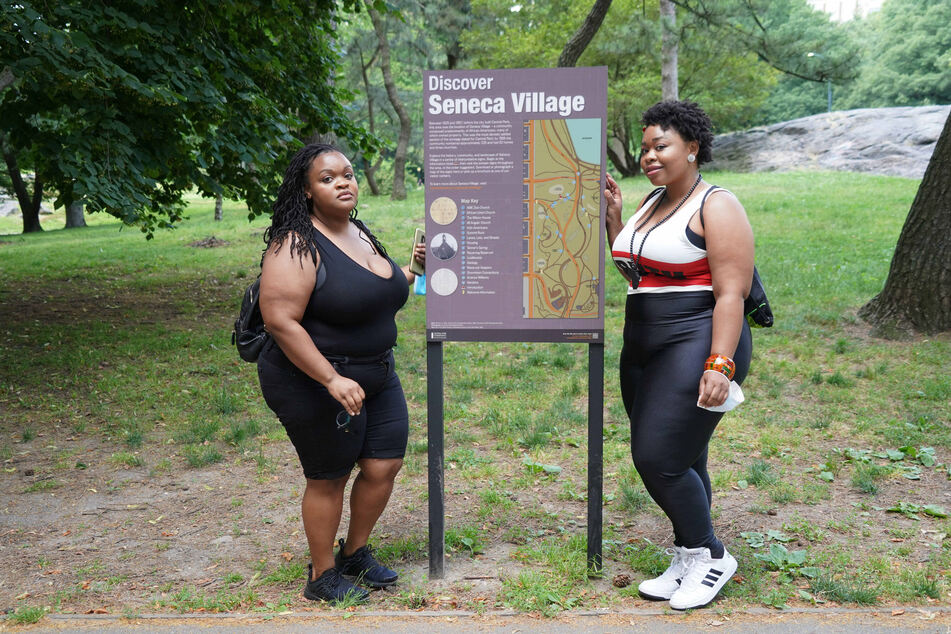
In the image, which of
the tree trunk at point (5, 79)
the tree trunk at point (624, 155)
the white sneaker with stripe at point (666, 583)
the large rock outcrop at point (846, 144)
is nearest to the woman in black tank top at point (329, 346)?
the white sneaker with stripe at point (666, 583)

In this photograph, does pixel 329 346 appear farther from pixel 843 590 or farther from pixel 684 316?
pixel 843 590

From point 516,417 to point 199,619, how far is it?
3.13 m

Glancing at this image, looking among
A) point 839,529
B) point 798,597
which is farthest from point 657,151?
point 839,529

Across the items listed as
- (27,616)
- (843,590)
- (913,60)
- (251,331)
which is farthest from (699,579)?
(913,60)

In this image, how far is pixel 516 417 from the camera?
6008 mm

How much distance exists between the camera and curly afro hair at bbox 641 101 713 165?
313 cm

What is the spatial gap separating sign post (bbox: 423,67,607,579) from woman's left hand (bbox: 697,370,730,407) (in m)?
0.57

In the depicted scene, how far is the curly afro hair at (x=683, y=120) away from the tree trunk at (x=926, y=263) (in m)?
5.10

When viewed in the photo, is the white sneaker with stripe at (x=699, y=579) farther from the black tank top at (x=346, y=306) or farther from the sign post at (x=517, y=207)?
the black tank top at (x=346, y=306)

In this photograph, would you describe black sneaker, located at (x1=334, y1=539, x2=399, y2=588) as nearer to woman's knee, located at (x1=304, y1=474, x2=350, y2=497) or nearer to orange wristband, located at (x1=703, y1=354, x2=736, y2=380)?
woman's knee, located at (x1=304, y1=474, x2=350, y2=497)

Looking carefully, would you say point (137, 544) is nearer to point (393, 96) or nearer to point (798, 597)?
point (798, 597)

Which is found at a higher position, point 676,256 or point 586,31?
point 586,31

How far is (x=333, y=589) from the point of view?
11.2ft

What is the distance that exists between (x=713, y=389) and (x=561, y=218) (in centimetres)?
98
